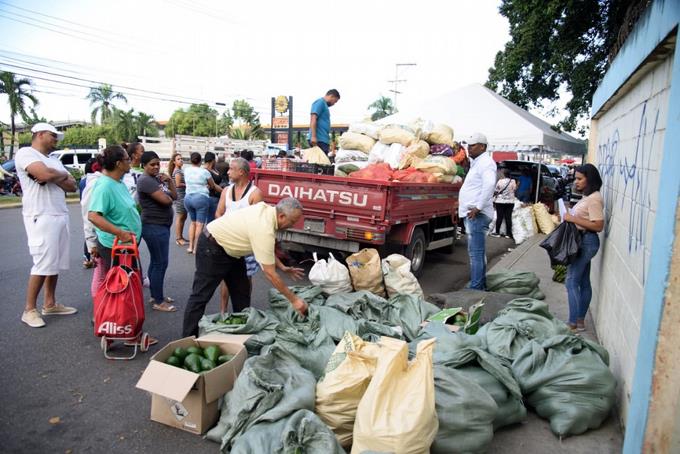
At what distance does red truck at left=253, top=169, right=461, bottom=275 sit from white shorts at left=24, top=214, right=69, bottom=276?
2869 mm

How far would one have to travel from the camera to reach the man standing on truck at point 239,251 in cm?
353

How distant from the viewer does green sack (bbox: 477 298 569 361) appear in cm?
360

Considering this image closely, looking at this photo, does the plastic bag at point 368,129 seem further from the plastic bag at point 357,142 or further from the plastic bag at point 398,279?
the plastic bag at point 398,279

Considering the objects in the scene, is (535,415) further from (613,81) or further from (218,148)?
(218,148)

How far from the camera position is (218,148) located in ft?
91.5

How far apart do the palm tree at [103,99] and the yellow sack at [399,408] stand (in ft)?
155

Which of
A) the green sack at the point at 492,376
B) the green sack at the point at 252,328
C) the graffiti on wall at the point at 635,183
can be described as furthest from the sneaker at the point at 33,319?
the graffiti on wall at the point at 635,183

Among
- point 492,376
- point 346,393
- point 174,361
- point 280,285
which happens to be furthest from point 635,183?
point 174,361

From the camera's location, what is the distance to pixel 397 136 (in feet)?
25.1

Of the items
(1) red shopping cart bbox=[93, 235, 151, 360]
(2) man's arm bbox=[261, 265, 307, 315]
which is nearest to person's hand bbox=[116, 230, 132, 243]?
(1) red shopping cart bbox=[93, 235, 151, 360]

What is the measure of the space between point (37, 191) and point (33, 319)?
1.19 metres

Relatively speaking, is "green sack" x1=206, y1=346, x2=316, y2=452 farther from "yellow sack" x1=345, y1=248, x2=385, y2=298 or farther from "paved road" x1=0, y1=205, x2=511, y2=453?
"yellow sack" x1=345, y1=248, x2=385, y2=298

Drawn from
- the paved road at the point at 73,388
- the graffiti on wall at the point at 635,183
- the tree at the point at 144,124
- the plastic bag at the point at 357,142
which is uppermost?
the tree at the point at 144,124

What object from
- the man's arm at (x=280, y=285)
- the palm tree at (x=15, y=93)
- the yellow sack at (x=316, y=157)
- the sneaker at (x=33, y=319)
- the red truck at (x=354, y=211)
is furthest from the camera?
→ the palm tree at (x=15, y=93)
